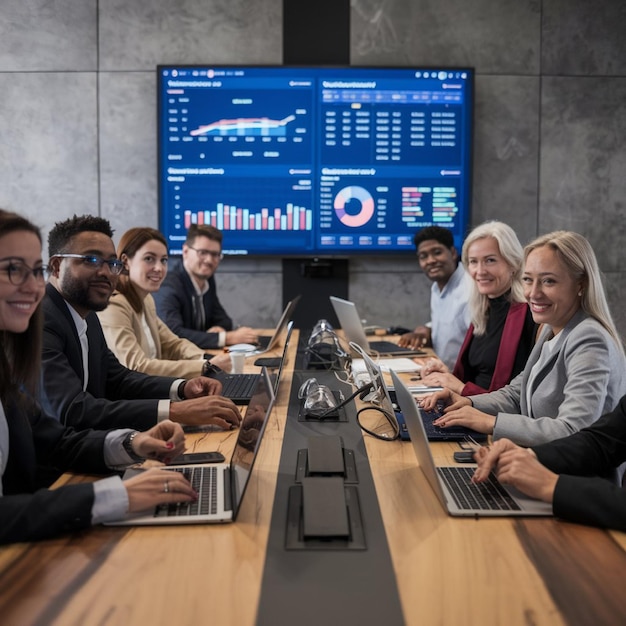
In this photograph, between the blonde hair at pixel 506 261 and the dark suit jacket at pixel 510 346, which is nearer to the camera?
the dark suit jacket at pixel 510 346

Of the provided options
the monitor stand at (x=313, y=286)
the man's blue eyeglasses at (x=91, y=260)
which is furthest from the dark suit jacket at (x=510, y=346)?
the monitor stand at (x=313, y=286)

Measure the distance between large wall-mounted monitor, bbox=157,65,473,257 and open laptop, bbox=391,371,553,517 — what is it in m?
3.66

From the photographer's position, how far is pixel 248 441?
1.55 metres

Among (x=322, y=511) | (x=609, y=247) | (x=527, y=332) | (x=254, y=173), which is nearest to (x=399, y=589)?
(x=322, y=511)

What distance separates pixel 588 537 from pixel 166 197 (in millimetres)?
4339

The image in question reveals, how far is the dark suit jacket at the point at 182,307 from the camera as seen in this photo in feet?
13.7

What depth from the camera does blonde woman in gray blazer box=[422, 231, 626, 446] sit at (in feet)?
6.16

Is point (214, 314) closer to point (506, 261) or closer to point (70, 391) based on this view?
point (506, 261)

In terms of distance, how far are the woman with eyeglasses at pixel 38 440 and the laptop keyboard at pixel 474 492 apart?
552 millimetres

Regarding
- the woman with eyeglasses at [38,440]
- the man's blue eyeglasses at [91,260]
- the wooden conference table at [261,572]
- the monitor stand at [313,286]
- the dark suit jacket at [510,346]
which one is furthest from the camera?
the monitor stand at [313,286]

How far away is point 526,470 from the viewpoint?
141 cm

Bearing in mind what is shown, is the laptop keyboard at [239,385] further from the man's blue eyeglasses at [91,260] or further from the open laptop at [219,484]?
the open laptop at [219,484]

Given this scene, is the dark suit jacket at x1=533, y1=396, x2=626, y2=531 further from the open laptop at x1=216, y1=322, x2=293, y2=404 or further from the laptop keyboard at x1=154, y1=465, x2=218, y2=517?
the open laptop at x1=216, y1=322, x2=293, y2=404

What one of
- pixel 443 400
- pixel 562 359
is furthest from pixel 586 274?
pixel 443 400
